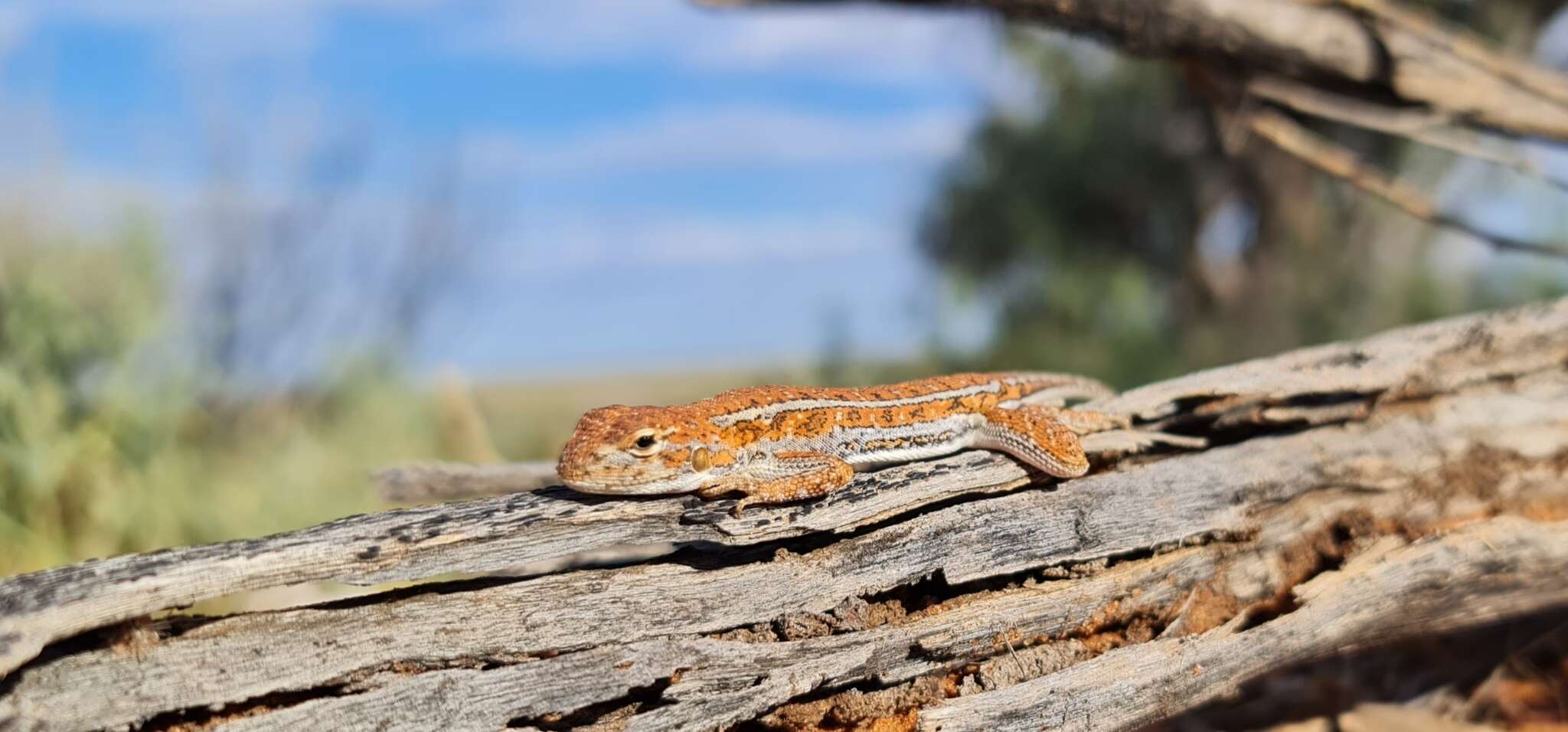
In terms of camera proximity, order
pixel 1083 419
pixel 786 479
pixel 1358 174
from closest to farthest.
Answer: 1. pixel 786 479
2. pixel 1083 419
3. pixel 1358 174

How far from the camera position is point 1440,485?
506 centimetres

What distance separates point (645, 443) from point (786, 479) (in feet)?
1.80

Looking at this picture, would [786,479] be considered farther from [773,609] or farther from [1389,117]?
[1389,117]

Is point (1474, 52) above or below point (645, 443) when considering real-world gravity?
above

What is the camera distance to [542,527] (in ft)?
11.5

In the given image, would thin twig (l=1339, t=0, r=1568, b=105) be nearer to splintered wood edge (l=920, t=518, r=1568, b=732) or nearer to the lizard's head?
splintered wood edge (l=920, t=518, r=1568, b=732)

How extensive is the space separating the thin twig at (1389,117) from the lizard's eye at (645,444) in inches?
172

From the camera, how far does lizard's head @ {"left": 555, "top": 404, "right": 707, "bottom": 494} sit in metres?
3.60

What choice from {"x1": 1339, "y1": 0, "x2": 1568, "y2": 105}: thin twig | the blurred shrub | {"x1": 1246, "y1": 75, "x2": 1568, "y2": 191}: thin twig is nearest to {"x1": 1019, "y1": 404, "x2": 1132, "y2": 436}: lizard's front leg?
{"x1": 1246, "y1": 75, "x2": 1568, "y2": 191}: thin twig

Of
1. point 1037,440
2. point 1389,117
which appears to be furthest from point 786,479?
point 1389,117

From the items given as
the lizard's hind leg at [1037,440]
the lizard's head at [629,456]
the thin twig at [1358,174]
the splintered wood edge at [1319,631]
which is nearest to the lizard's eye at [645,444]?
the lizard's head at [629,456]

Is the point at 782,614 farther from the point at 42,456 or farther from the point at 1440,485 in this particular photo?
the point at 42,456

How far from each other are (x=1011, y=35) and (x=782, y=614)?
13.9 metres

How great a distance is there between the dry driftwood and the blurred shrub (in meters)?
3.67
